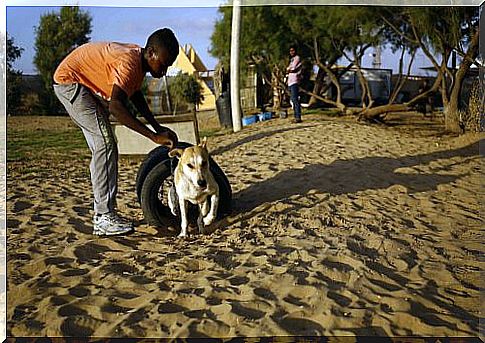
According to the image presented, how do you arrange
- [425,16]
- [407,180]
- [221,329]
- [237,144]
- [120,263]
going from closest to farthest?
[221,329] → [120,263] → [407,180] → [237,144] → [425,16]

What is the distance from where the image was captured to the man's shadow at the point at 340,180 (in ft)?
16.9

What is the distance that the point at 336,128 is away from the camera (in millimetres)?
9406

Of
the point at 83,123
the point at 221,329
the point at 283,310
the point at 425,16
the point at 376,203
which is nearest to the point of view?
the point at 221,329

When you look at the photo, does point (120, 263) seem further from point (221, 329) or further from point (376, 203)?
point (376, 203)

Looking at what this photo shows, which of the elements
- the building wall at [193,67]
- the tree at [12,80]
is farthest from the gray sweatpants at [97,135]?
the building wall at [193,67]

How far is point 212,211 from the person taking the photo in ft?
13.5

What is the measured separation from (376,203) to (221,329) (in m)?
2.80

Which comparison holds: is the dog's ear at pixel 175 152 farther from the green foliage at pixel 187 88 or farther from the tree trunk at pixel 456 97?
the green foliage at pixel 187 88

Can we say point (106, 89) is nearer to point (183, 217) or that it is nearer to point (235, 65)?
point (183, 217)

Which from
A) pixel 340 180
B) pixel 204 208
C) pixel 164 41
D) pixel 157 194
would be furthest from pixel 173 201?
pixel 340 180

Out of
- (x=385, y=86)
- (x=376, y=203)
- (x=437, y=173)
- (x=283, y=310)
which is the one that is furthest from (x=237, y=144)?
(x=385, y=86)

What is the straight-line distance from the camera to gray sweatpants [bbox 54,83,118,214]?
3.90 m

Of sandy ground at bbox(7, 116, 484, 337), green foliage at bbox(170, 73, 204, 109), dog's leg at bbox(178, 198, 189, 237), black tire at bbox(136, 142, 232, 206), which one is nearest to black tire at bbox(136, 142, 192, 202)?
black tire at bbox(136, 142, 232, 206)

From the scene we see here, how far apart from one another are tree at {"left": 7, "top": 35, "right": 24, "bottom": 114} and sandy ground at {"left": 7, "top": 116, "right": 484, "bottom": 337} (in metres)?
1.35
